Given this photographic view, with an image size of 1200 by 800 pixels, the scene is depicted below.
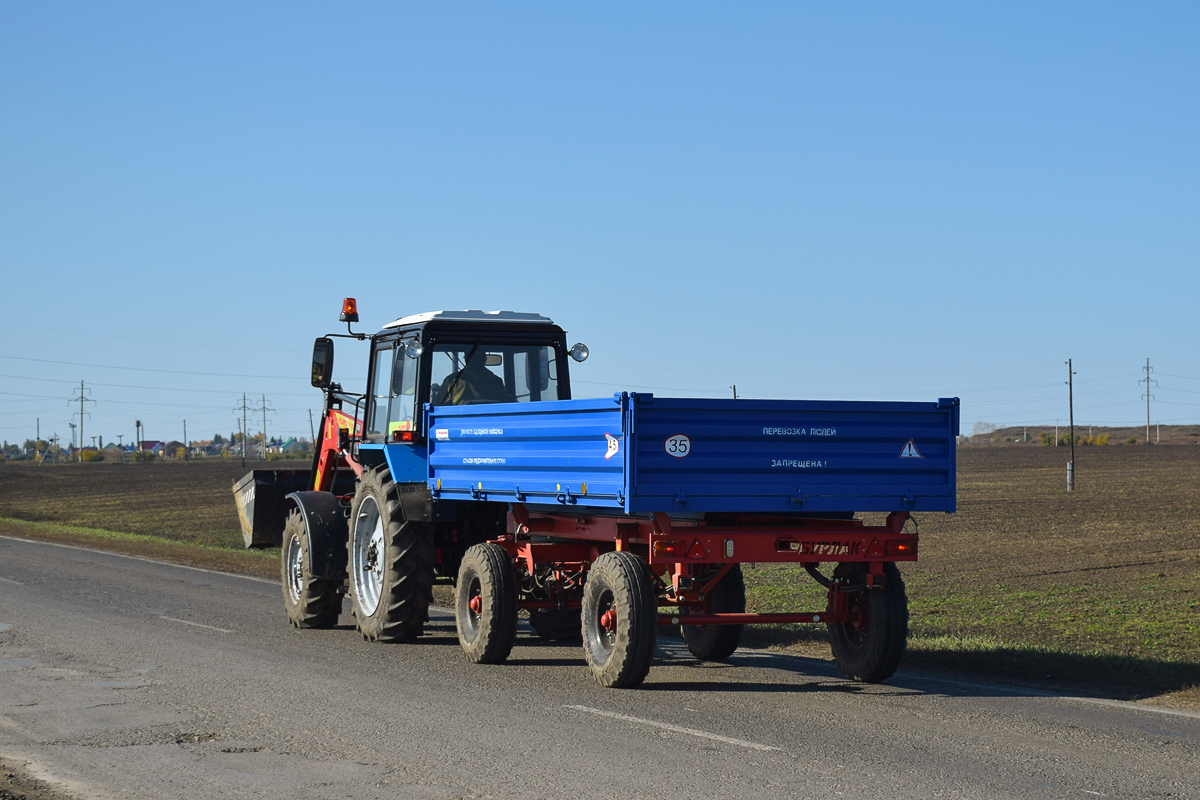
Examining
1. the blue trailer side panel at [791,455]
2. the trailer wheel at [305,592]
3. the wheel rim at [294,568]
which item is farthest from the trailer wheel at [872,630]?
the wheel rim at [294,568]

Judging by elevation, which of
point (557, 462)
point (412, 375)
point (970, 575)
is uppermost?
point (412, 375)

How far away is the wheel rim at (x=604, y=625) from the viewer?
10.2m

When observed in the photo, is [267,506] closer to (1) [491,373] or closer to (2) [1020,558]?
(1) [491,373]

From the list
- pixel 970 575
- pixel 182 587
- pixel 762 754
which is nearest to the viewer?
pixel 762 754

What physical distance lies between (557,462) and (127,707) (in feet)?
11.8

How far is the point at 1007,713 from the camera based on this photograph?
890cm

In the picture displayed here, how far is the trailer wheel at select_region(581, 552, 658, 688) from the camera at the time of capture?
970cm

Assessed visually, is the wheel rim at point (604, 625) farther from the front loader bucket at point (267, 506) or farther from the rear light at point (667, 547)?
the front loader bucket at point (267, 506)

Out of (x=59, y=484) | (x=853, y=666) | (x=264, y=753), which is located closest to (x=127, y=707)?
(x=264, y=753)

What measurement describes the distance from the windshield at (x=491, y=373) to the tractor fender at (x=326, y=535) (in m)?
1.94

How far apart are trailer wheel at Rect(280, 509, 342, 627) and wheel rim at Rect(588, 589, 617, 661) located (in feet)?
14.5

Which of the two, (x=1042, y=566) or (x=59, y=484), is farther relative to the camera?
(x=59, y=484)

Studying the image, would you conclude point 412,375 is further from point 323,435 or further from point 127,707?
point 127,707

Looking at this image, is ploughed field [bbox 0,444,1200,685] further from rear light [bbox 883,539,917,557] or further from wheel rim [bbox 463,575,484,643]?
wheel rim [bbox 463,575,484,643]
